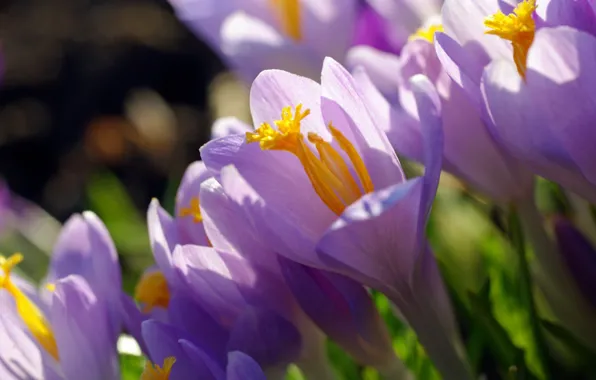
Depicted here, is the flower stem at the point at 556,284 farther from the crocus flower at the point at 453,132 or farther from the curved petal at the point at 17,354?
the curved petal at the point at 17,354

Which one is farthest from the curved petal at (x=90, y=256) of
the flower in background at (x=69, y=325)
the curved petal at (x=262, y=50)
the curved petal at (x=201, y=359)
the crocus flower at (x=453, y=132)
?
the curved petal at (x=262, y=50)

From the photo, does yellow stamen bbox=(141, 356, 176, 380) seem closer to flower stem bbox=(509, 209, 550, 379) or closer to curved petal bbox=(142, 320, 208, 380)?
curved petal bbox=(142, 320, 208, 380)

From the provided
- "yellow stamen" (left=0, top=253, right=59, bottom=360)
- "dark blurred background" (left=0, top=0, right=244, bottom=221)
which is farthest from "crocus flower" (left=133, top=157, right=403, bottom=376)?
"dark blurred background" (left=0, top=0, right=244, bottom=221)

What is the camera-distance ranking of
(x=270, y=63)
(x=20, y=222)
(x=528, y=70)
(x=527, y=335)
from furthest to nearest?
1. (x=20, y=222)
2. (x=270, y=63)
3. (x=527, y=335)
4. (x=528, y=70)

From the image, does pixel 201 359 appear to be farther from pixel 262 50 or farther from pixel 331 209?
pixel 262 50

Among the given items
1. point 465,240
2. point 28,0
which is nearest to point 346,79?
point 465,240

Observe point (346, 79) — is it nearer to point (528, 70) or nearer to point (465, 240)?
point (528, 70)

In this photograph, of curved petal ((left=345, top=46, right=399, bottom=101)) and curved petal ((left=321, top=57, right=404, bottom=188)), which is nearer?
curved petal ((left=321, top=57, right=404, bottom=188))
